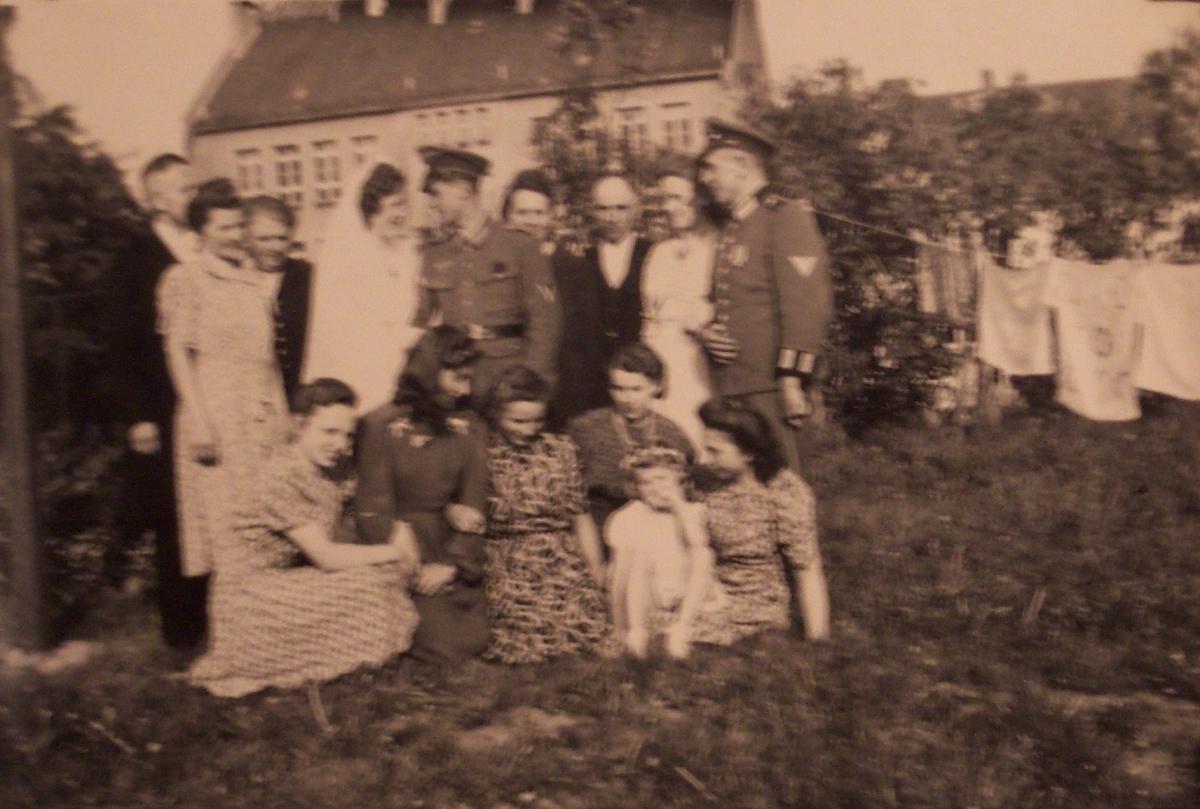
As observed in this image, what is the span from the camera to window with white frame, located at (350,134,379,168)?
495 centimetres

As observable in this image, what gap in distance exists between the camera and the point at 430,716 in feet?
13.0

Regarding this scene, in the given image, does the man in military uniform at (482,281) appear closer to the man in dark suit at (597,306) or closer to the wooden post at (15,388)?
the man in dark suit at (597,306)

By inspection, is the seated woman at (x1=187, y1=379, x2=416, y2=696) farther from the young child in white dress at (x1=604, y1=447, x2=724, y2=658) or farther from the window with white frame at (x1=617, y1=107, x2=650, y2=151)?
the window with white frame at (x1=617, y1=107, x2=650, y2=151)

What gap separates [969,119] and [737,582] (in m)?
2.72

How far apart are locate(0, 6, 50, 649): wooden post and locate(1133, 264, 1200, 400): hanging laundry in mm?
6439

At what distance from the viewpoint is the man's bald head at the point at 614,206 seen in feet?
16.0

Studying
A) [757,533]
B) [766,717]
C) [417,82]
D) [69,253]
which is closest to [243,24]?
[417,82]

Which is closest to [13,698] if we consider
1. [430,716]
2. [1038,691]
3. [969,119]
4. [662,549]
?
[430,716]

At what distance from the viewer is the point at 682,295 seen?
16.3ft

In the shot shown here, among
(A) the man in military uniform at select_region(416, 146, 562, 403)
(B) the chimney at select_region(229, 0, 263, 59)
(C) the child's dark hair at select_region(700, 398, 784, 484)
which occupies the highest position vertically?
(B) the chimney at select_region(229, 0, 263, 59)

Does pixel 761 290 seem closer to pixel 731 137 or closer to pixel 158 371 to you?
pixel 731 137

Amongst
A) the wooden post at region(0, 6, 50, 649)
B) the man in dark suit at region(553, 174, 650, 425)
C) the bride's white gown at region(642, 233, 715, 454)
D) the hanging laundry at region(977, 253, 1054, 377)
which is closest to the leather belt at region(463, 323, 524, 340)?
the man in dark suit at region(553, 174, 650, 425)

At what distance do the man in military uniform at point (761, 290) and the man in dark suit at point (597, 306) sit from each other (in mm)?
329

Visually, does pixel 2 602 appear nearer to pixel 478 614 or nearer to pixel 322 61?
pixel 478 614
